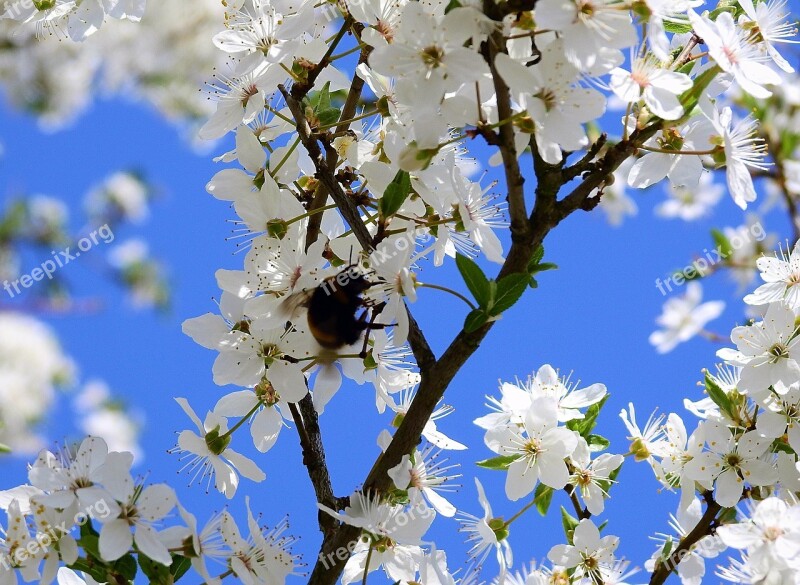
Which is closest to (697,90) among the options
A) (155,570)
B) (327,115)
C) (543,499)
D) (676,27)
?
(676,27)

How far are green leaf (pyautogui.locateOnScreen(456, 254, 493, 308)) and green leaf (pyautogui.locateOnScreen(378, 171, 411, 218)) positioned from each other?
139 mm

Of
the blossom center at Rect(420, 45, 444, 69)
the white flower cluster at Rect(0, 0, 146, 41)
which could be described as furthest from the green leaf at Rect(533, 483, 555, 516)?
the white flower cluster at Rect(0, 0, 146, 41)

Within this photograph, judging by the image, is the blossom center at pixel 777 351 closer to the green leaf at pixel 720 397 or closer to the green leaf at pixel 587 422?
the green leaf at pixel 720 397

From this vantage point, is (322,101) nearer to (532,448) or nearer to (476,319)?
(476,319)

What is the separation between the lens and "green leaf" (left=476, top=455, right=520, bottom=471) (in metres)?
1.78

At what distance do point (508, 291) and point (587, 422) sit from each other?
59 cm

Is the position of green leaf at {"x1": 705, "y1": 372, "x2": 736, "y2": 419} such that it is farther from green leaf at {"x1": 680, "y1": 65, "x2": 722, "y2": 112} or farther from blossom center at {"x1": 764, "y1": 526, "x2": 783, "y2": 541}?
green leaf at {"x1": 680, "y1": 65, "x2": 722, "y2": 112}

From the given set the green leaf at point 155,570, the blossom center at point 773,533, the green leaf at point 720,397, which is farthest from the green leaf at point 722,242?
the green leaf at point 155,570

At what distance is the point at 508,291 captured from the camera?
4.57 feet

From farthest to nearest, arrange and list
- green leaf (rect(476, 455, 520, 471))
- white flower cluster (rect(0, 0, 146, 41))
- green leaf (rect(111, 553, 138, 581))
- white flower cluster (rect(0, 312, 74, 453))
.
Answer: white flower cluster (rect(0, 312, 74, 453)) < white flower cluster (rect(0, 0, 146, 41)) < green leaf (rect(476, 455, 520, 471)) < green leaf (rect(111, 553, 138, 581))

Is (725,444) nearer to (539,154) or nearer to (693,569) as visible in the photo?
(693,569)

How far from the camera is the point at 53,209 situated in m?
5.67

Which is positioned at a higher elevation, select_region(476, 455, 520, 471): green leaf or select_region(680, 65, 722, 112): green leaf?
select_region(680, 65, 722, 112): green leaf

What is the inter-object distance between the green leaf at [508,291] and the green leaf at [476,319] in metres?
0.01
